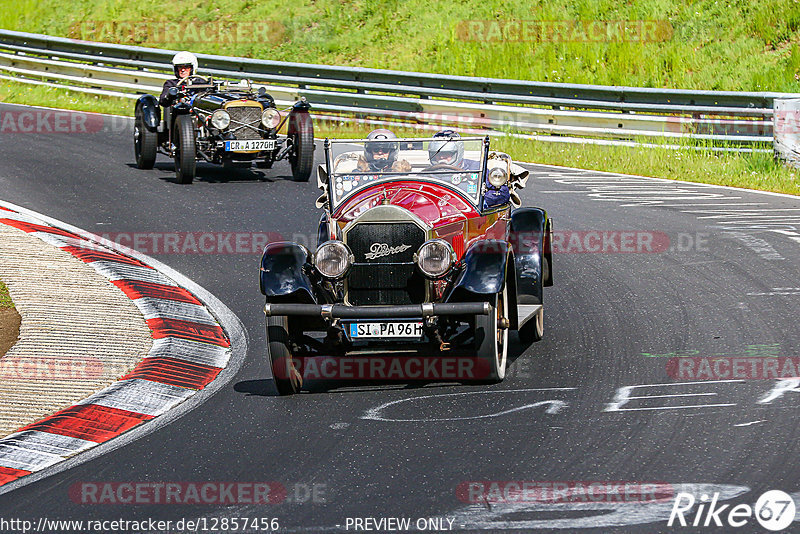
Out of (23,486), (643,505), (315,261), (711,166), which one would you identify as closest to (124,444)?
(23,486)

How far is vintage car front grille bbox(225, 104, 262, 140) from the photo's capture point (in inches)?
613

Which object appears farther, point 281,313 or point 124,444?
point 281,313

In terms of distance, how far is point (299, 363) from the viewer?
7.51 meters

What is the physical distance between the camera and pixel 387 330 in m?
7.11

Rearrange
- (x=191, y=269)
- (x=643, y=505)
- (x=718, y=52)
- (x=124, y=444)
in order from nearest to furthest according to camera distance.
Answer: (x=643, y=505) < (x=124, y=444) < (x=191, y=269) < (x=718, y=52)

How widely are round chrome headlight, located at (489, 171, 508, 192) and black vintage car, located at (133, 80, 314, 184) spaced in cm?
700

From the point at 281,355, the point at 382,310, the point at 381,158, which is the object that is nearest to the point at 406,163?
the point at 381,158

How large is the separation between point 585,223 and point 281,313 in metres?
6.20

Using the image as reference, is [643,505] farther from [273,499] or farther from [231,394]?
[231,394]

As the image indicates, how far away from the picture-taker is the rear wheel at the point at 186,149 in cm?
1512

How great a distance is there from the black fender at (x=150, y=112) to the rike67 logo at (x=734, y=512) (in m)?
12.2

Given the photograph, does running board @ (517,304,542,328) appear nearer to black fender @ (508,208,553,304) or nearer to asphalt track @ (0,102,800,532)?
black fender @ (508,208,553,304)

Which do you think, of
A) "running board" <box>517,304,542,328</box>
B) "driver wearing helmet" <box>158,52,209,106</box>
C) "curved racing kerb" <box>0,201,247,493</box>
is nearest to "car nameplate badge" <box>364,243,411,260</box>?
"running board" <box>517,304,542,328</box>

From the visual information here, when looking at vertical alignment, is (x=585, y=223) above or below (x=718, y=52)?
below
